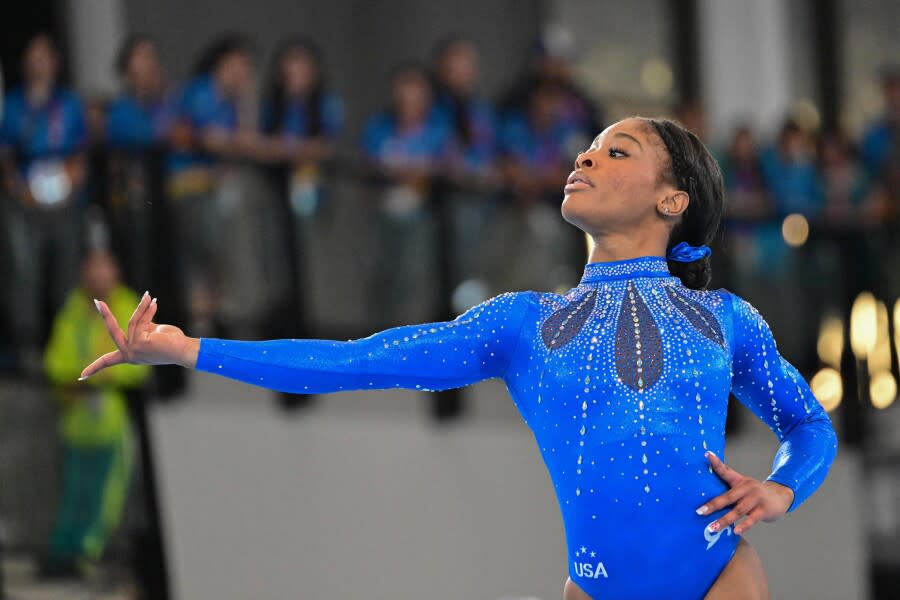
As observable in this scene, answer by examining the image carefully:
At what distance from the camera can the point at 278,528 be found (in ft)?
20.5

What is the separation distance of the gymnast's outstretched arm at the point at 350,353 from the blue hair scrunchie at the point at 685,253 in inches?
13.4

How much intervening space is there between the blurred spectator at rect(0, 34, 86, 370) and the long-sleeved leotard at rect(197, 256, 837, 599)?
3.37 meters

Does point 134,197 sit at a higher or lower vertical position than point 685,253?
higher

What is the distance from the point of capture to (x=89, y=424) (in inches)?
216

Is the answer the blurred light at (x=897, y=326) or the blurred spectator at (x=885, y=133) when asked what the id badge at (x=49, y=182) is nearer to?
the blurred light at (x=897, y=326)

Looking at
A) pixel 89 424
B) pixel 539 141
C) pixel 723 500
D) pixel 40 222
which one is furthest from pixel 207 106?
pixel 723 500

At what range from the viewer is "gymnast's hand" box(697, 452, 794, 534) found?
105 inches

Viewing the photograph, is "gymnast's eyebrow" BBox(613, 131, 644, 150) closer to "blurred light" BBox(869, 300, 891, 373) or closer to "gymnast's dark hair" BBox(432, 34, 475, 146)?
"gymnast's dark hair" BBox(432, 34, 475, 146)

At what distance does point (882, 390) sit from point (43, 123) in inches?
197

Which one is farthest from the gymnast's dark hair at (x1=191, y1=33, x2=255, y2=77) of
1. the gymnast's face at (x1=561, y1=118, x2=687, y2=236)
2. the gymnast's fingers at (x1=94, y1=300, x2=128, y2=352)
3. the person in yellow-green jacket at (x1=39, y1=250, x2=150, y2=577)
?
the gymnast's fingers at (x1=94, y1=300, x2=128, y2=352)

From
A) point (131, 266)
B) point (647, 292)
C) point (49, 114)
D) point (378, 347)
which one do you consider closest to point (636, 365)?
point (647, 292)

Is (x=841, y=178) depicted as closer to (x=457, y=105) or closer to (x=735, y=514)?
(x=457, y=105)

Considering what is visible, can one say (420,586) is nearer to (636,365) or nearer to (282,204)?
(282,204)

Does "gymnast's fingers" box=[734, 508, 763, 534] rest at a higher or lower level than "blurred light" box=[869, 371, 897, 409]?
higher
